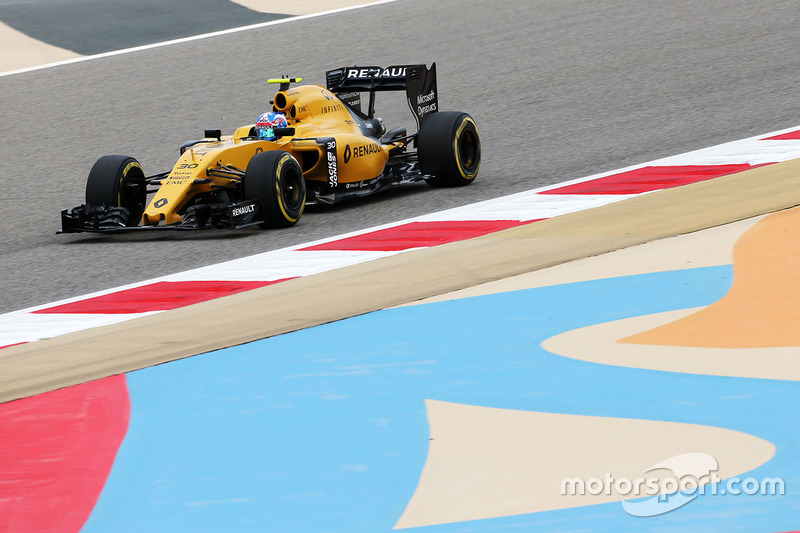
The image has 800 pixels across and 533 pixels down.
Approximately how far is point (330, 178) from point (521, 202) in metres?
1.54

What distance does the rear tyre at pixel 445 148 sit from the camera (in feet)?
32.3

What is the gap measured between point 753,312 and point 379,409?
71.9 inches

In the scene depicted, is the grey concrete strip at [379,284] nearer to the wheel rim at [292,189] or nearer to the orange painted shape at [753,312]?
the orange painted shape at [753,312]

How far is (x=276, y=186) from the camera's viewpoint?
27.9ft

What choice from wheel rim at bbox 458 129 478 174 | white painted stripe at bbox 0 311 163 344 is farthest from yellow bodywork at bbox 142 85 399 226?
white painted stripe at bbox 0 311 163 344

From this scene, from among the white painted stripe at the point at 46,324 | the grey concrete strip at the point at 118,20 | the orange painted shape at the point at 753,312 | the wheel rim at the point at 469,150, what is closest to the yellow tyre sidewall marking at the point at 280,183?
the wheel rim at the point at 469,150

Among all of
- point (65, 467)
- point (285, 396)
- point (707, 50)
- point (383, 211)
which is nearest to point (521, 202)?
point (383, 211)

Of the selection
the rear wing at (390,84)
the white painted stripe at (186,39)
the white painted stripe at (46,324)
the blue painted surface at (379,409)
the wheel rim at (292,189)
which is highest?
the white painted stripe at (186,39)

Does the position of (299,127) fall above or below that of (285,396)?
above

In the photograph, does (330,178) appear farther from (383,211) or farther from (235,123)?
(235,123)

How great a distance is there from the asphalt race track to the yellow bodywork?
0.30 metres

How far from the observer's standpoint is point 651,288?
5648 mm

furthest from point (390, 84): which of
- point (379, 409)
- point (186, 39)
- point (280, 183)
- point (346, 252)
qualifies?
point (186, 39)

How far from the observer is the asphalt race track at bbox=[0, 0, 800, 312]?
8.82 m
